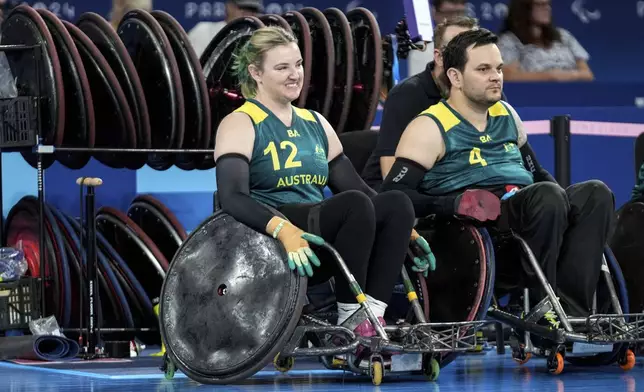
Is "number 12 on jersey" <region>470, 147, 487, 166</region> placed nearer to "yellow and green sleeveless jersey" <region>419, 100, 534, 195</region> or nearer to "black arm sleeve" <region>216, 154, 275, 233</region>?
"yellow and green sleeveless jersey" <region>419, 100, 534, 195</region>

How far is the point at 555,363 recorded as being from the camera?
4910mm

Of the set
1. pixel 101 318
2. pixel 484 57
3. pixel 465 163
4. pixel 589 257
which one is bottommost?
pixel 101 318

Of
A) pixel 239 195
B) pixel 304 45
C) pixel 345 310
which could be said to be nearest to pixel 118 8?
pixel 304 45

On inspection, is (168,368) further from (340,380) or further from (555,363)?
(555,363)

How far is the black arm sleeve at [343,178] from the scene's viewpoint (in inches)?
196

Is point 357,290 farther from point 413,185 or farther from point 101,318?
point 101,318

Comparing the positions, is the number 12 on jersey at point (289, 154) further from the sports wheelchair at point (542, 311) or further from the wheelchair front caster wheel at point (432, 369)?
the wheelchair front caster wheel at point (432, 369)

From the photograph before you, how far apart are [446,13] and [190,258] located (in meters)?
4.89

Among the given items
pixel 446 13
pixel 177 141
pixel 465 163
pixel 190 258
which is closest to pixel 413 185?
pixel 465 163

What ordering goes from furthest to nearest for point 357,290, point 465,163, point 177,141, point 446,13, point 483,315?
point 446,13 < point 177,141 < point 465,163 < point 483,315 < point 357,290

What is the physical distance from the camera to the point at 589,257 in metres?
4.86

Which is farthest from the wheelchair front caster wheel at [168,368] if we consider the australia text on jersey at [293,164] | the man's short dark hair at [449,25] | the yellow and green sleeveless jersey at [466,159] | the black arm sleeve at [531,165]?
the man's short dark hair at [449,25]

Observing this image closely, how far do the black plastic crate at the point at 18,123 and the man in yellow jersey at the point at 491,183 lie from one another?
2.02 meters

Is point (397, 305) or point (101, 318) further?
point (101, 318)
